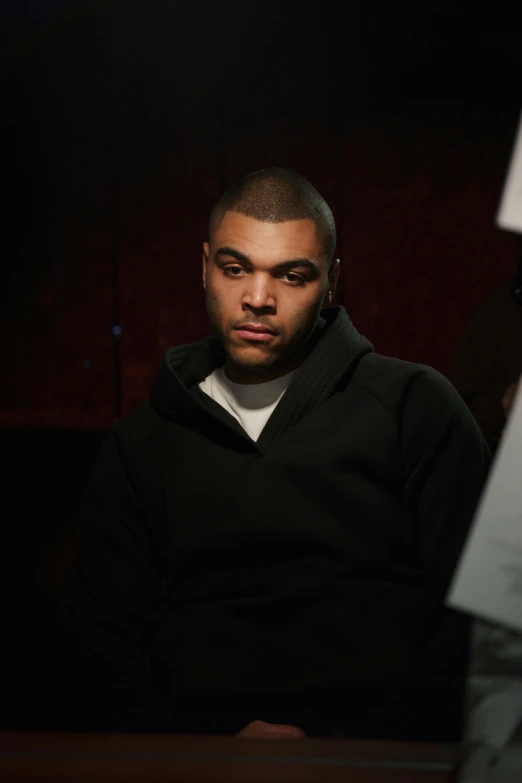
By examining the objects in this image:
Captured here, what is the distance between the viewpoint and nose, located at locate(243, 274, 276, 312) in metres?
0.82

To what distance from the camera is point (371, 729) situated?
0.73 metres

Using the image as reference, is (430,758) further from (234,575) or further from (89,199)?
(89,199)

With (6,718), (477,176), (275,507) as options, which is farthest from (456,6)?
(6,718)

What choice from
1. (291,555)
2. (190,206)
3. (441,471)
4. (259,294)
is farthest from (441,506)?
(190,206)

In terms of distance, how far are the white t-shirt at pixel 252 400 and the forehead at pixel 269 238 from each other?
5.0 inches

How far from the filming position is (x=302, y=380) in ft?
2.83

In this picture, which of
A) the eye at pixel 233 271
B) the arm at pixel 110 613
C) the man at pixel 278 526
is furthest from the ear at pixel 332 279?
the arm at pixel 110 613

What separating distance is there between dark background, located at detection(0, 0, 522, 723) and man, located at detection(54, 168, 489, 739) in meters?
0.12

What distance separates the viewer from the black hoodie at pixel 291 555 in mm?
765

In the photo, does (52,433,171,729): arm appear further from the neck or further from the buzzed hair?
the buzzed hair

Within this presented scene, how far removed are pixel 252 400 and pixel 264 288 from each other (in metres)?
0.13

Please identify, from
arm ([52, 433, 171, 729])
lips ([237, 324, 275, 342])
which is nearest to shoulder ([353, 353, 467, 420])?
lips ([237, 324, 275, 342])

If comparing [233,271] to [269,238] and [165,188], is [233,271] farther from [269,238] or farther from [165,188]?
[165,188]

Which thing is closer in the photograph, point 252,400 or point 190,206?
point 252,400
